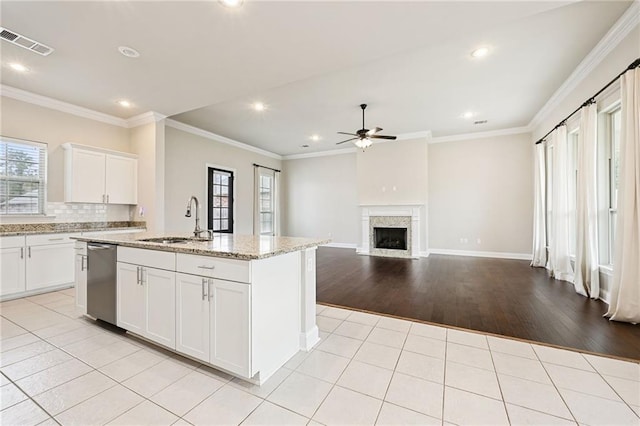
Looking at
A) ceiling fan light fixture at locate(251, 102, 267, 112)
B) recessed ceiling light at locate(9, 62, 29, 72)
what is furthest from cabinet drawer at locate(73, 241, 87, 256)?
ceiling fan light fixture at locate(251, 102, 267, 112)

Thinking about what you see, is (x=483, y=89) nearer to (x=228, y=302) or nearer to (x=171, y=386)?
(x=228, y=302)

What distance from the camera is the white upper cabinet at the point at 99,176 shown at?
166 inches

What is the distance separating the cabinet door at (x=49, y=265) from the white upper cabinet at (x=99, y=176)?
79 cm

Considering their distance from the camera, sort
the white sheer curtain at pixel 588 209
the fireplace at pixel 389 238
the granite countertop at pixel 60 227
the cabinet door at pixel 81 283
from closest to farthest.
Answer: the cabinet door at pixel 81 283
the white sheer curtain at pixel 588 209
the granite countertop at pixel 60 227
the fireplace at pixel 389 238

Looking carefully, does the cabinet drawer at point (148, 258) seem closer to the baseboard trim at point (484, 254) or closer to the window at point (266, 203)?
the window at point (266, 203)

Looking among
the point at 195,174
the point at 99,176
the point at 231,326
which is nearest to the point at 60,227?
the point at 99,176

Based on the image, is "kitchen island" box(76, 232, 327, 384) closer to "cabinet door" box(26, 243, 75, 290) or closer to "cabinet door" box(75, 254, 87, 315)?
"cabinet door" box(75, 254, 87, 315)

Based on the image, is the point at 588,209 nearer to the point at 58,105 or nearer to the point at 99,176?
the point at 99,176

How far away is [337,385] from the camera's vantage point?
1.79 meters

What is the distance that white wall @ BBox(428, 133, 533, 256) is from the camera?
20.6ft

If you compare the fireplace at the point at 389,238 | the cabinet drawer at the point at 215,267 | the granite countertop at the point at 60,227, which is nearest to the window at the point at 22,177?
the granite countertop at the point at 60,227

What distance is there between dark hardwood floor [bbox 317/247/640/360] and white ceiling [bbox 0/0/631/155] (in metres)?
2.82

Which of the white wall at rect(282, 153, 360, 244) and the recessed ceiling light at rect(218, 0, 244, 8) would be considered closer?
the recessed ceiling light at rect(218, 0, 244, 8)

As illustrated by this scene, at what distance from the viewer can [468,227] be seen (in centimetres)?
677
